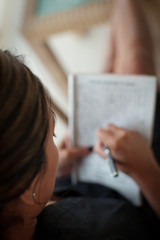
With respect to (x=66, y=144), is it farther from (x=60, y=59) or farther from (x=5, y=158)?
(x=60, y=59)

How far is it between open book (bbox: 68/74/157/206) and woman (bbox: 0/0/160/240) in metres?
0.05

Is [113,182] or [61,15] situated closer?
[113,182]

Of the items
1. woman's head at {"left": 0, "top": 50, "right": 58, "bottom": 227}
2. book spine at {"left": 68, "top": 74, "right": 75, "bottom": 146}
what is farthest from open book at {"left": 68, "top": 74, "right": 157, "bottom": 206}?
woman's head at {"left": 0, "top": 50, "right": 58, "bottom": 227}

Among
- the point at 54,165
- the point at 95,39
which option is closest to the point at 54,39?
the point at 95,39

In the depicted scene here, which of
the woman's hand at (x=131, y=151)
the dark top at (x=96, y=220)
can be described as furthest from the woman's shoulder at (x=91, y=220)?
the woman's hand at (x=131, y=151)

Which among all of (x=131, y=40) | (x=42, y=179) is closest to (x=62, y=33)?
(x=131, y=40)

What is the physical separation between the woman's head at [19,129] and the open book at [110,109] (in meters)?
0.28

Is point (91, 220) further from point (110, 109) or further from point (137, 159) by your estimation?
point (110, 109)

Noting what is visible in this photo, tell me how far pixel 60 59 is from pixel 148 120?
3.67 ft

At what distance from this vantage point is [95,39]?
4.52 ft

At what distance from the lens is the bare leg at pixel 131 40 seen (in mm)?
831

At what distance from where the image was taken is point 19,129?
32 cm

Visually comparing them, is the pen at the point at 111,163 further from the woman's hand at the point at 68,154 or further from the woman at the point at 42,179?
the woman's hand at the point at 68,154

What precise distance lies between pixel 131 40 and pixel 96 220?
2.10 ft
